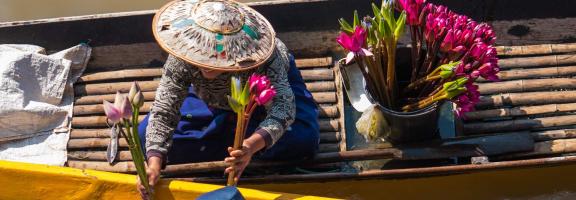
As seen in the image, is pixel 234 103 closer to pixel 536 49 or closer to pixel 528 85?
pixel 528 85

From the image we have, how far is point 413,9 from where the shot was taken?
2.51 m

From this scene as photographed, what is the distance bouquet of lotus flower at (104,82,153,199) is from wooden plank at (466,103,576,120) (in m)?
1.56

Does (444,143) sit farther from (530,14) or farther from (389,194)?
(530,14)

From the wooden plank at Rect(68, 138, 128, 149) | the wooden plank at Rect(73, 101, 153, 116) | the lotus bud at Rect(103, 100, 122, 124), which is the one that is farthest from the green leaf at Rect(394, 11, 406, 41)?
the wooden plank at Rect(68, 138, 128, 149)

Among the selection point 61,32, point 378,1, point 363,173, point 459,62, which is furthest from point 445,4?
point 61,32

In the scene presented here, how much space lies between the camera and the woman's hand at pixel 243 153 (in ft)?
7.13

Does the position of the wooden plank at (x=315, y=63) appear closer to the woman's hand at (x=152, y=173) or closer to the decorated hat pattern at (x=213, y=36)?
the decorated hat pattern at (x=213, y=36)

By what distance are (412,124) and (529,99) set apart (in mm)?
728

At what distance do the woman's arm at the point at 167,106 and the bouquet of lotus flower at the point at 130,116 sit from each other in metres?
0.21

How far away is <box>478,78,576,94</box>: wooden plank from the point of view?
121 inches

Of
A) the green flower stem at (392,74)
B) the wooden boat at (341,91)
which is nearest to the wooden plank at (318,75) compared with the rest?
the wooden boat at (341,91)

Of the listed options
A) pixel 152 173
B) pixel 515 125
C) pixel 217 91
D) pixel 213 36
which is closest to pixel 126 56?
pixel 217 91

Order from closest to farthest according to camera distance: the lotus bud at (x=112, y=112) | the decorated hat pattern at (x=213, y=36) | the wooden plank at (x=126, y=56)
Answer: the lotus bud at (x=112, y=112) < the decorated hat pattern at (x=213, y=36) < the wooden plank at (x=126, y=56)

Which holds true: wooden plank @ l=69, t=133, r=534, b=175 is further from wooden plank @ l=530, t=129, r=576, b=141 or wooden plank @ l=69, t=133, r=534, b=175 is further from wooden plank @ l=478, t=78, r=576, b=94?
wooden plank @ l=478, t=78, r=576, b=94
